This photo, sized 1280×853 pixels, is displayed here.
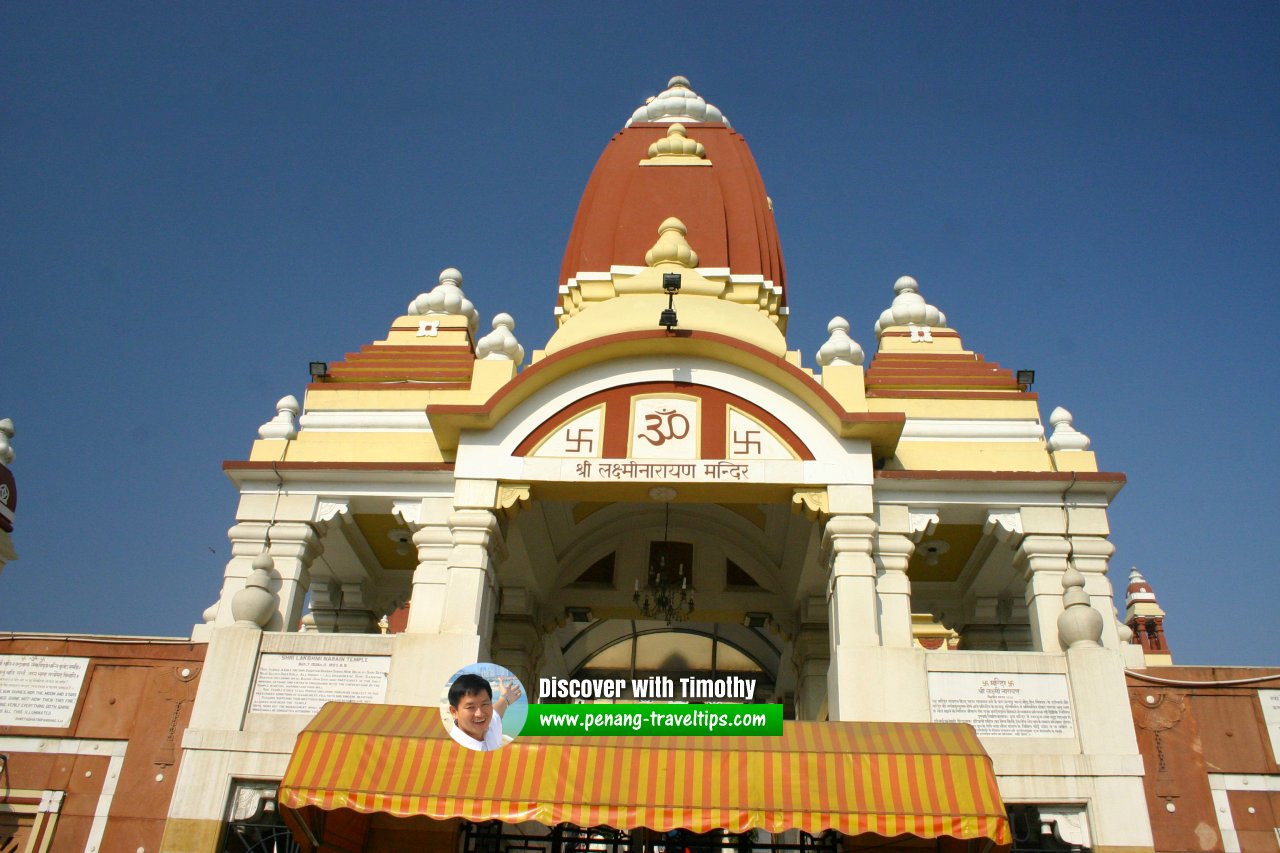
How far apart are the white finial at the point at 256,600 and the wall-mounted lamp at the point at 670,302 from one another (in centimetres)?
566

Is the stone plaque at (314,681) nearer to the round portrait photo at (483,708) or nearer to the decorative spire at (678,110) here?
the round portrait photo at (483,708)

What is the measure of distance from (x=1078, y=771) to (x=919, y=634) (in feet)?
37.4

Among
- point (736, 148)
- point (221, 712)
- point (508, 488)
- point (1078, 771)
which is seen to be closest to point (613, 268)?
point (736, 148)

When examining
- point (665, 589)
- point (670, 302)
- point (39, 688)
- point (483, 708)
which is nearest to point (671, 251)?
point (670, 302)

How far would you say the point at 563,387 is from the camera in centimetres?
1327

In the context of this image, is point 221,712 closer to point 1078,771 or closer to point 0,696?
point 0,696

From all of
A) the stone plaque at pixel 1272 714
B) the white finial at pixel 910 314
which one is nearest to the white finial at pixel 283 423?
the white finial at pixel 910 314

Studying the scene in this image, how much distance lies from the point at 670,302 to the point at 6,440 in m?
9.87

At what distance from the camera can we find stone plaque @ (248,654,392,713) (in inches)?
455

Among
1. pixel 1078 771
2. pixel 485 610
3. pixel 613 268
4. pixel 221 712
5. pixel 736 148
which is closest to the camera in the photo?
pixel 1078 771

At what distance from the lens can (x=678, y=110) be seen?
22219 millimetres

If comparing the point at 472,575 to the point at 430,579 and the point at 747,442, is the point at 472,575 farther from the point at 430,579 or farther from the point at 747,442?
the point at 747,442

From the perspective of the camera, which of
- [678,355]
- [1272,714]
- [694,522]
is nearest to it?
[1272,714]

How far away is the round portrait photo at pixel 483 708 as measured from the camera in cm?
1009
